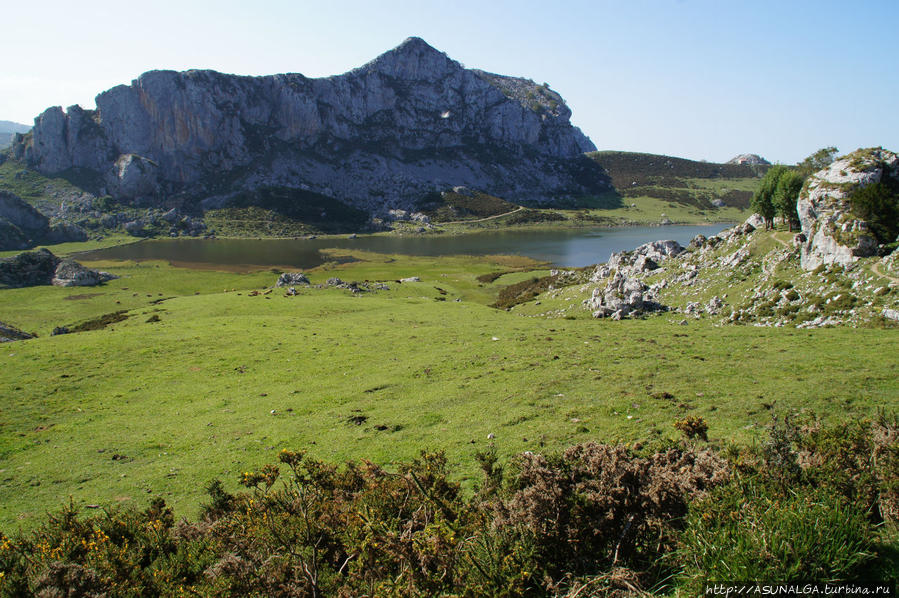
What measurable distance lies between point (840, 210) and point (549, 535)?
37769 millimetres

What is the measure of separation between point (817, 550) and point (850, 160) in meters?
41.4

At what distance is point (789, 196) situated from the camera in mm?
42375

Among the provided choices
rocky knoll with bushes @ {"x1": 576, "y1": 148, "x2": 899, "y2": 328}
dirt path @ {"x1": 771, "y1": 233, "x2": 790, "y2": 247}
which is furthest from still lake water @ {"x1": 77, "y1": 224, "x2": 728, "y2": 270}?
rocky knoll with bushes @ {"x1": 576, "y1": 148, "x2": 899, "y2": 328}

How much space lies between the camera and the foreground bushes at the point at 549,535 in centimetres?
500

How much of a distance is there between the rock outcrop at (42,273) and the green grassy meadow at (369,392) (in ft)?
181

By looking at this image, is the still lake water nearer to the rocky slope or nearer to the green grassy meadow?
the rocky slope

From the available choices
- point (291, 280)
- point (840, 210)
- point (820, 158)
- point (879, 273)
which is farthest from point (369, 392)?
point (820, 158)

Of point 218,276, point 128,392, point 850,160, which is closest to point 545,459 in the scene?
point 128,392

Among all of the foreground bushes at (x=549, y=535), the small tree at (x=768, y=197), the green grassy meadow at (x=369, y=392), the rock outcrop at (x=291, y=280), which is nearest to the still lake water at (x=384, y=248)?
the rock outcrop at (x=291, y=280)

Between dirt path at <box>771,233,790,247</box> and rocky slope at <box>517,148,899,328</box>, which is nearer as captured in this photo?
rocky slope at <box>517,148,899,328</box>

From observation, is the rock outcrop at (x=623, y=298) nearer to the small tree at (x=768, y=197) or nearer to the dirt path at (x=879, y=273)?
the small tree at (x=768, y=197)

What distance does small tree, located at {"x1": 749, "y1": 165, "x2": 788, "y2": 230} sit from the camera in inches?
1821

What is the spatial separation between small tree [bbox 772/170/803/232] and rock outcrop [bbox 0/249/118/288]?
95265 millimetres

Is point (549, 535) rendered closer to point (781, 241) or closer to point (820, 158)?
point (781, 241)
